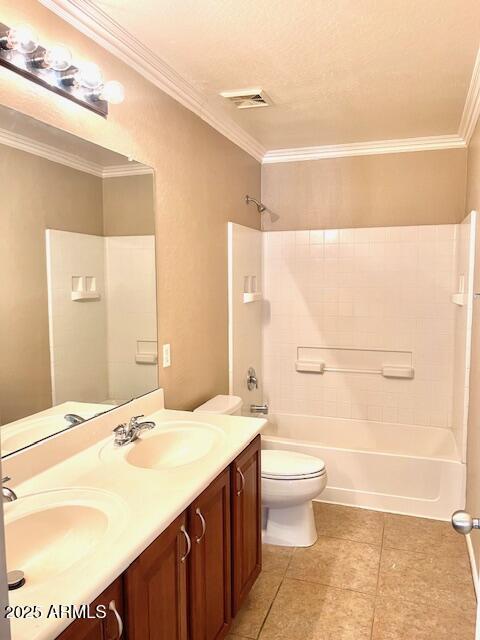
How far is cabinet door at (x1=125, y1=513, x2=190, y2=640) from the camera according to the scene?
126 cm

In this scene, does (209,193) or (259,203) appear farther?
(259,203)

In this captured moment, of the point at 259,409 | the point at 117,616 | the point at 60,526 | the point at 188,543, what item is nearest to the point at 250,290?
the point at 259,409

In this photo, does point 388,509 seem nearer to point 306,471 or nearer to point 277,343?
point 306,471

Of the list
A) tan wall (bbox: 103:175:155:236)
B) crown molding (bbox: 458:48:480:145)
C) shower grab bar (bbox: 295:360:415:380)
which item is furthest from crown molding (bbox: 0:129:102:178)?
shower grab bar (bbox: 295:360:415:380)

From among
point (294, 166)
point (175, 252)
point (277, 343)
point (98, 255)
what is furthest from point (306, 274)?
point (98, 255)

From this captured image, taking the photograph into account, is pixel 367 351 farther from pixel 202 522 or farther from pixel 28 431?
pixel 28 431

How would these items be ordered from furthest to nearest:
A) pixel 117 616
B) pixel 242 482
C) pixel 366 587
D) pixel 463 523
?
pixel 366 587 < pixel 242 482 < pixel 117 616 < pixel 463 523

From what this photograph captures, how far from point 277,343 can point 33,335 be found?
8.80 ft

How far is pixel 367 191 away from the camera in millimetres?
3824

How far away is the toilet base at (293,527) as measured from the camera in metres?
2.85

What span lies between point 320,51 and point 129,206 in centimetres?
108

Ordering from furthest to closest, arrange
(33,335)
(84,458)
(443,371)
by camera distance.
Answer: (443,371), (84,458), (33,335)

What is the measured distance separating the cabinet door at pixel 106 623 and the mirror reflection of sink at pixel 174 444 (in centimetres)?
77

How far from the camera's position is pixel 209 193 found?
3.00m
